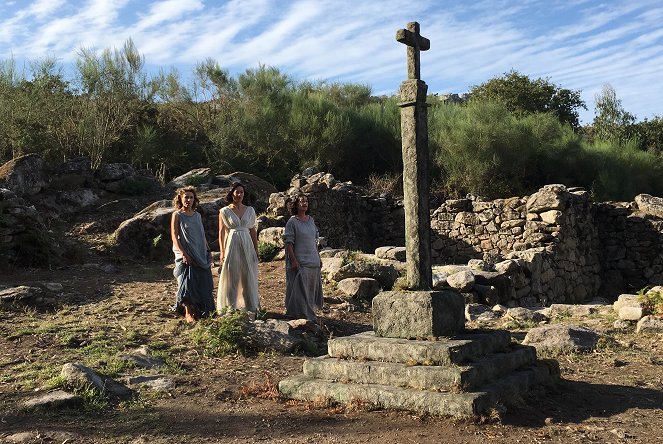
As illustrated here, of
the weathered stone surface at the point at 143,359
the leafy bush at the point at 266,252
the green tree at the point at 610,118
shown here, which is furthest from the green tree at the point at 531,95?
the weathered stone surface at the point at 143,359

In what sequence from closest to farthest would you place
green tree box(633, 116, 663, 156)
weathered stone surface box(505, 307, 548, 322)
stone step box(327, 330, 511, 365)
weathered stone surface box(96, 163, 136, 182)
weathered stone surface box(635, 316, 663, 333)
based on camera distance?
stone step box(327, 330, 511, 365), weathered stone surface box(635, 316, 663, 333), weathered stone surface box(505, 307, 548, 322), weathered stone surface box(96, 163, 136, 182), green tree box(633, 116, 663, 156)

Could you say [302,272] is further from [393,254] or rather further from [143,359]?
[393,254]

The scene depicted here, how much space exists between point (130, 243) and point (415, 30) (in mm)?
8669

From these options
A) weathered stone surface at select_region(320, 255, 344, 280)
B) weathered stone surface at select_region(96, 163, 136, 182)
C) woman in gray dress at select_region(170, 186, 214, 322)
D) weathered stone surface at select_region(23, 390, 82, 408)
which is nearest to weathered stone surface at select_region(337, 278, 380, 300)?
weathered stone surface at select_region(320, 255, 344, 280)

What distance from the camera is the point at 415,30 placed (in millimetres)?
5875

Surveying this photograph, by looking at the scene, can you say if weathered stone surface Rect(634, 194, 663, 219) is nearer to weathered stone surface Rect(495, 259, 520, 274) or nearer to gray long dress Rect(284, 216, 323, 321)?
weathered stone surface Rect(495, 259, 520, 274)

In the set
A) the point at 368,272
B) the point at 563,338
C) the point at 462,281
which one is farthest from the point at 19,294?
the point at 563,338

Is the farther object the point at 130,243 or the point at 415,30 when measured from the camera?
the point at 130,243

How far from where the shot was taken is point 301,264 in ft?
27.3

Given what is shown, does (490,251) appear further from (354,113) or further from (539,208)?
(354,113)

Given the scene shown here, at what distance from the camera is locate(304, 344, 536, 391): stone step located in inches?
190

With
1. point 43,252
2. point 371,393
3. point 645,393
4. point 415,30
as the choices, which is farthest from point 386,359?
point 43,252

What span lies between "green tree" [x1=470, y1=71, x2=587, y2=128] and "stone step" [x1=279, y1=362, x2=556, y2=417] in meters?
25.8

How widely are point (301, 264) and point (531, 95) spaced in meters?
25.2
